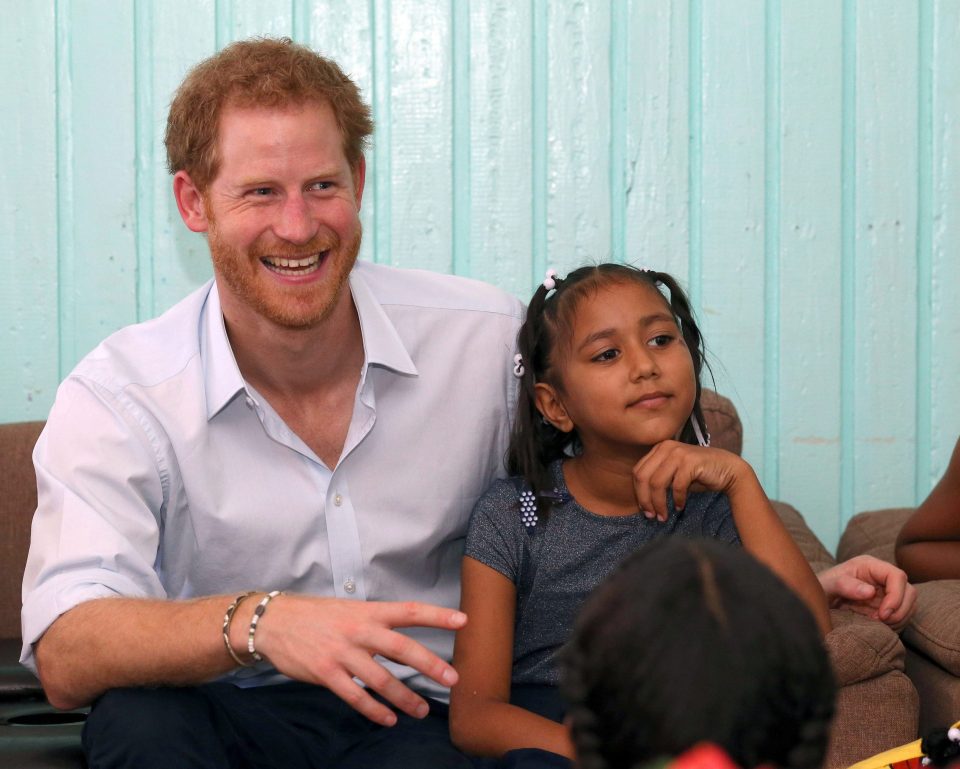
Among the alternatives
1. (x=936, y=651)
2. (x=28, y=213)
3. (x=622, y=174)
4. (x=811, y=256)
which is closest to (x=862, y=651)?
(x=936, y=651)

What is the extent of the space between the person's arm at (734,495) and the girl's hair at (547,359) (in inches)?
8.0

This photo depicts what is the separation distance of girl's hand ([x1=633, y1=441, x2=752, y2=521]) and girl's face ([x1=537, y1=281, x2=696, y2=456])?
58 mm

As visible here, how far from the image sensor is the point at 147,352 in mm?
1958

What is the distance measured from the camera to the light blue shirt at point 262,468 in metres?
1.78

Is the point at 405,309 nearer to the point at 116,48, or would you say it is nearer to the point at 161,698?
the point at 161,698

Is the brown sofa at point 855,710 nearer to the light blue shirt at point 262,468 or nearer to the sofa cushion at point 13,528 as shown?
the light blue shirt at point 262,468

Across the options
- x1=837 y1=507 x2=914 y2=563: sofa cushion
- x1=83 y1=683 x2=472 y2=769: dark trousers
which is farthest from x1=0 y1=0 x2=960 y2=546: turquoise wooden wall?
x1=83 y1=683 x2=472 y2=769: dark trousers

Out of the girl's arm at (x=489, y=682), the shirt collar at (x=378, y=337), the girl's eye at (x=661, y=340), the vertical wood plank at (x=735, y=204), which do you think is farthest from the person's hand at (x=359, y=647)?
the vertical wood plank at (x=735, y=204)

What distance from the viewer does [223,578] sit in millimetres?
1935

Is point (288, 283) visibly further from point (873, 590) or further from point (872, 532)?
point (872, 532)

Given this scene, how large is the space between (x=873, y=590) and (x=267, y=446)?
97 cm

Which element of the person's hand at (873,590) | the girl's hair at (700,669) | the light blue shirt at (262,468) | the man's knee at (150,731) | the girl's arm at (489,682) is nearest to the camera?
the girl's hair at (700,669)

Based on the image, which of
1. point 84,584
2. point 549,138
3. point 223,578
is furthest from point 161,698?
point 549,138

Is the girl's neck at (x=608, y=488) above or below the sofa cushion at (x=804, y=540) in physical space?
above
